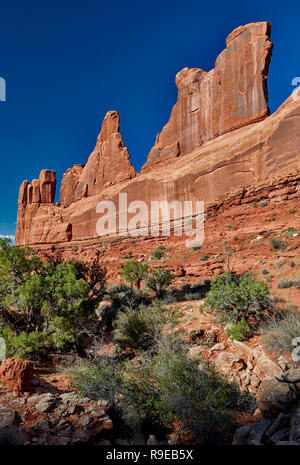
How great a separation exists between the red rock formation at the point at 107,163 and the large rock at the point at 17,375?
3133 centimetres

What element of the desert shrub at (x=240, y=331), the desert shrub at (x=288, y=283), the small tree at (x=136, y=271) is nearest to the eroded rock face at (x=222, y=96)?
the small tree at (x=136, y=271)

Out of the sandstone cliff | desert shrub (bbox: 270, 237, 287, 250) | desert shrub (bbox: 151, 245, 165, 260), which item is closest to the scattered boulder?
desert shrub (bbox: 270, 237, 287, 250)

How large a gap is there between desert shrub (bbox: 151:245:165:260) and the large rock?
1739 centimetres

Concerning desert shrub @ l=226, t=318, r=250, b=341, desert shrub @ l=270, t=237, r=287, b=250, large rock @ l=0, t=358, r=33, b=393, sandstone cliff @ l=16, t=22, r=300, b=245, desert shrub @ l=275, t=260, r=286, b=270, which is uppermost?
sandstone cliff @ l=16, t=22, r=300, b=245

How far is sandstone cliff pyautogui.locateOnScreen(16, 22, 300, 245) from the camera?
19641 mm

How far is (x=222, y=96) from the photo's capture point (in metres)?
26.4

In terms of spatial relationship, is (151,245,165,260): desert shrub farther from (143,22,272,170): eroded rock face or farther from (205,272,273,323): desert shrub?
(205,272,273,323): desert shrub

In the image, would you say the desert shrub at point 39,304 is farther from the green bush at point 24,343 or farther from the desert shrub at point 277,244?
the desert shrub at point 277,244

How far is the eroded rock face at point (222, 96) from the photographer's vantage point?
23.7 meters

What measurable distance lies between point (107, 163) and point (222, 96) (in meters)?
18.9

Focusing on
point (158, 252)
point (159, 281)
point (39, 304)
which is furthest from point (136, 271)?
point (158, 252)
